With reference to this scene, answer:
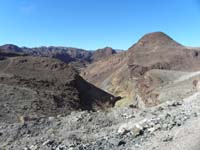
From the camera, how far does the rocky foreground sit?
10781 millimetres

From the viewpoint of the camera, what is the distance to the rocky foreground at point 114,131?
424 inches

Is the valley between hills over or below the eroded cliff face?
below

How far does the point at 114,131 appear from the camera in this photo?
12.9m

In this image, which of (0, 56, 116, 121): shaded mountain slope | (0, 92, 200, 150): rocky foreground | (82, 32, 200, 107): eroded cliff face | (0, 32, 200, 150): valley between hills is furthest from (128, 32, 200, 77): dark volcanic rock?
(0, 92, 200, 150): rocky foreground

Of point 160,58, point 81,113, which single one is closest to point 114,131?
point 81,113

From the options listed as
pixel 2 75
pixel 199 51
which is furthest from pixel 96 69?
pixel 2 75

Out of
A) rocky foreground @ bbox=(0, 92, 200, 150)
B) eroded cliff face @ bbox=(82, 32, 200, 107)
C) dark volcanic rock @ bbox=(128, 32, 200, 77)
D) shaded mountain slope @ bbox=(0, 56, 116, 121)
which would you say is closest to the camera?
rocky foreground @ bbox=(0, 92, 200, 150)

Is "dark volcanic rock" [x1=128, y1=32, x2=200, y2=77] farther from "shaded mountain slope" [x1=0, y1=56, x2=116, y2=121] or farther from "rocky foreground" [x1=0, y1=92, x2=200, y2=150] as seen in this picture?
"rocky foreground" [x1=0, y1=92, x2=200, y2=150]

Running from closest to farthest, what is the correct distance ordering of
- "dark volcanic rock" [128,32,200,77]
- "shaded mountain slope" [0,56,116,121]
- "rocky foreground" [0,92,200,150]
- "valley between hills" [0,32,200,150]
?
"rocky foreground" [0,92,200,150]
"valley between hills" [0,32,200,150]
"shaded mountain slope" [0,56,116,121]
"dark volcanic rock" [128,32,200,77]

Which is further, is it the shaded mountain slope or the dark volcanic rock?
the dark volcanic rock

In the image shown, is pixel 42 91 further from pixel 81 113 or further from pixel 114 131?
pixel 114 131

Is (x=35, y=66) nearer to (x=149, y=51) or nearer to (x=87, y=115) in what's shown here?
(x=87, y=115)

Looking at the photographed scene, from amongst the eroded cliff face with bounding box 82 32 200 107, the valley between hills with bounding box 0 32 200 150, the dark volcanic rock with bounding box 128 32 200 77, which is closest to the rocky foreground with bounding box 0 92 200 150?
the valley between hills with bounding box 0 32 200 150

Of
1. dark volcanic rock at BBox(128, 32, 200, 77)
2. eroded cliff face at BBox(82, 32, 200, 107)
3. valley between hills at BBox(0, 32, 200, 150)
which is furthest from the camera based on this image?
dark volcanic rock at BBox(128, 32, 200, 77)
